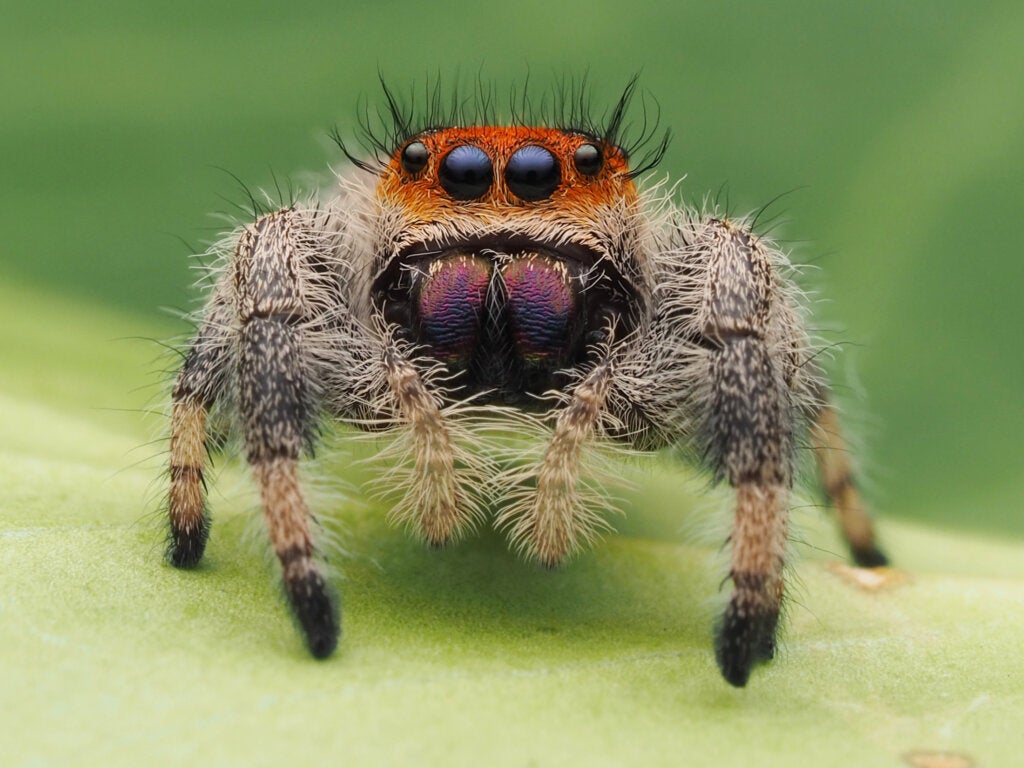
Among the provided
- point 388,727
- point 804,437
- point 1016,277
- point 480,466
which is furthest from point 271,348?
point 1016,277

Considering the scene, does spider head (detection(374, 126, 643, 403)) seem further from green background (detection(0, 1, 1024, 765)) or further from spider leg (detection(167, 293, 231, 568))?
green background (detection(0, 1, 1024, 765))

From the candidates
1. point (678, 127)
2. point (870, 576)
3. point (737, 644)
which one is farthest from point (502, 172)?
point (678, 127)

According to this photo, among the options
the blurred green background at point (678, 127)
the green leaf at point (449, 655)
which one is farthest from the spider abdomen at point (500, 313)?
the blurred green background at point (678, 127)

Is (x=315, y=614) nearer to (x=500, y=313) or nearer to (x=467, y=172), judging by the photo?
(x=500, y=313)

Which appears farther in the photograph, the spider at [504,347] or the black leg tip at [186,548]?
the black leg tip at [186,548]

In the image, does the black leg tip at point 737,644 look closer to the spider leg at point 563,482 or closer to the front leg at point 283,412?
the spider leg at point 563,482

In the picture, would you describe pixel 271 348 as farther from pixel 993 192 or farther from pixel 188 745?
pixel 993 192
